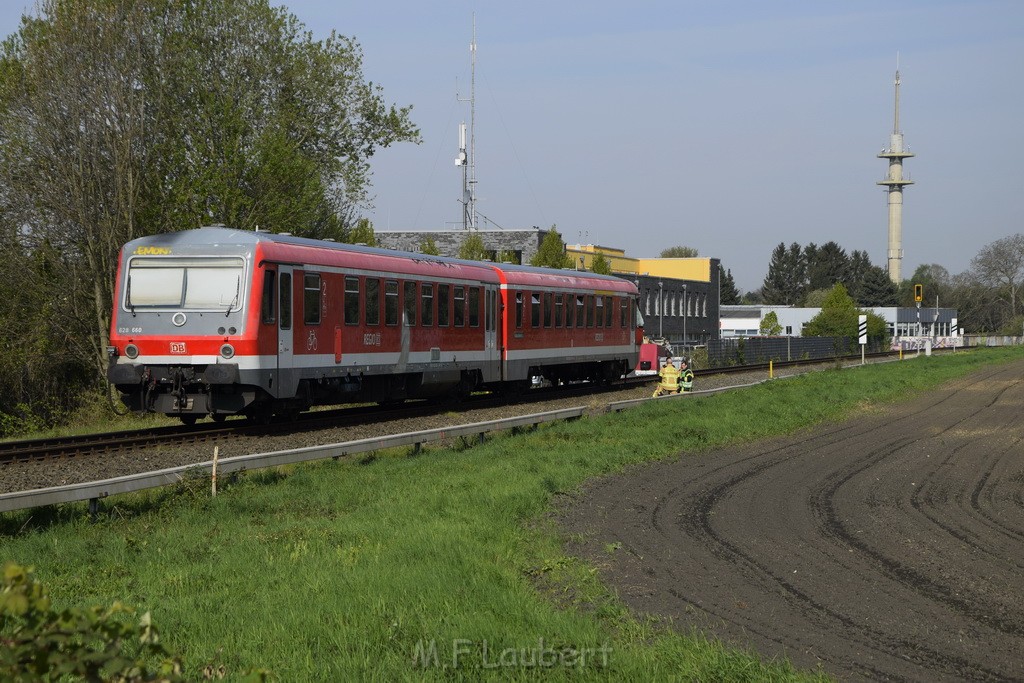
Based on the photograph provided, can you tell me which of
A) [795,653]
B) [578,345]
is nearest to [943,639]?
[795,653]

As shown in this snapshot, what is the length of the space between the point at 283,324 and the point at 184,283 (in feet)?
5.77

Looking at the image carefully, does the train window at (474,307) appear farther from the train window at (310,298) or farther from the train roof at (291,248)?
the train window at (310,298)

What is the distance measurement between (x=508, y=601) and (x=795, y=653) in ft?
6.58

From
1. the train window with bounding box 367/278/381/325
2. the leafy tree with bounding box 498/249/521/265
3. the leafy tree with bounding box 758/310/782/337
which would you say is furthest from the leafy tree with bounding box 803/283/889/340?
the train window with bounding box 367/278/381/325

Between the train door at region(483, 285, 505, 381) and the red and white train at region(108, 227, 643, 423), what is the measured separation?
0.07 metres

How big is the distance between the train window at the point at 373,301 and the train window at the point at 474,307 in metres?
4.16

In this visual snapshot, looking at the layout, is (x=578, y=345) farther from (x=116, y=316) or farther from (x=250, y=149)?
(x=116, y=316)

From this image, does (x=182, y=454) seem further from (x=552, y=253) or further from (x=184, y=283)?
(x=552, y=253)

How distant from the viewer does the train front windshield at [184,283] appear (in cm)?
1828

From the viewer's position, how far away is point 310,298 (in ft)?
64.5

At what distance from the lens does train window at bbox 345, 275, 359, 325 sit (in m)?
20.7

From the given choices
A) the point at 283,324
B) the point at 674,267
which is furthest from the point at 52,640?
the point at 674,267

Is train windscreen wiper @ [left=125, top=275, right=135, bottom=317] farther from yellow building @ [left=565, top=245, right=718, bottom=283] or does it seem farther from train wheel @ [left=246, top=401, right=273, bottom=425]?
yellow building @ [left=565, top=245, right=718, bottom=283]

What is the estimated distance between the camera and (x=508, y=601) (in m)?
7.88
